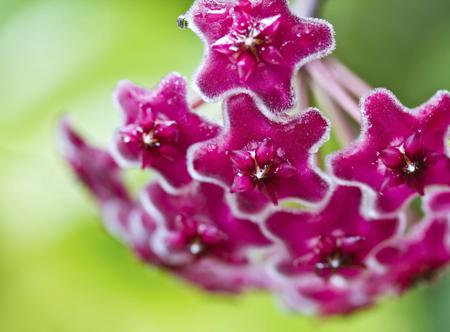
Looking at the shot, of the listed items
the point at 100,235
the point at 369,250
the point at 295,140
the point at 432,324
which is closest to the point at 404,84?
the point at 432,324

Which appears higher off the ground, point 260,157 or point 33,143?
point 33,143

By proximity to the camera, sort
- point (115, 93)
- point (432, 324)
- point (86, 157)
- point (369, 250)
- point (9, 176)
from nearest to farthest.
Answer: point (115, 93), point (369, 250), point (86, 157), point (9, 176), point (432, 324)

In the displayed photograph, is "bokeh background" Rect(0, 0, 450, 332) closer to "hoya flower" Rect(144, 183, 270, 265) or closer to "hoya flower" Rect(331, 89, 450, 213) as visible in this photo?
"hoya flower" Rect(144, 183, 270, 265)

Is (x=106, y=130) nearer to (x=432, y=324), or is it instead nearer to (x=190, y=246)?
(x=190, y=246)

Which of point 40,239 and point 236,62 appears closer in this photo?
point 236,62

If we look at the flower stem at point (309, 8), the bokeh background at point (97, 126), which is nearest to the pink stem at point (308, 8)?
the flower stem at point (309, 8)

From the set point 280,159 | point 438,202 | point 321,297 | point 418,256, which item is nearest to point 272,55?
point 280,159

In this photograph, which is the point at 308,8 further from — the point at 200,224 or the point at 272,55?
the point at 200,224
